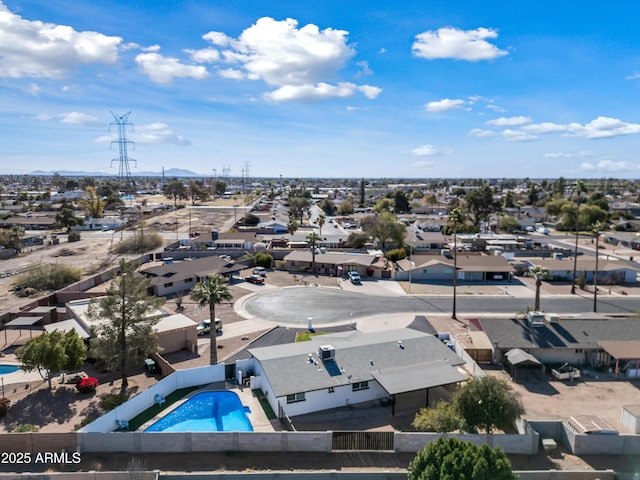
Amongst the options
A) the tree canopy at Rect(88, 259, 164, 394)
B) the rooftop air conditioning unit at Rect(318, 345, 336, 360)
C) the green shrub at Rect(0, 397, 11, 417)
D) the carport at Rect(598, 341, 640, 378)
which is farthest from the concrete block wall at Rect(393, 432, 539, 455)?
the green shrub at Rect(0, 397, 11, 417)

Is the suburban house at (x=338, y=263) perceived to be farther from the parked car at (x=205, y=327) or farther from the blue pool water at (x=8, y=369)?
the blue pool water at (x=8, y=369)

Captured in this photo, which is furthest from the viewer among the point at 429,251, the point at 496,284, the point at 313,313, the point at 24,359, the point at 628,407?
the point at 429,251

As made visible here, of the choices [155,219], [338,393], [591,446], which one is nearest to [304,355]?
[338,393]

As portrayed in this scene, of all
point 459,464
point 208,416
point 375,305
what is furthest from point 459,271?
point 459,464

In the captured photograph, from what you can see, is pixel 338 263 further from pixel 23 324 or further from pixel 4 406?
pixel 4 406

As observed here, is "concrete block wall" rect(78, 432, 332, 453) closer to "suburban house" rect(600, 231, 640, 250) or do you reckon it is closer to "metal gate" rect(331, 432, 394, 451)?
"metal gate" rect(331, 432, 394, 451)

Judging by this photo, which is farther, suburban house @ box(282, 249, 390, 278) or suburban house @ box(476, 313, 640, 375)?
suburban house @ box(282, 249, 390, 278)

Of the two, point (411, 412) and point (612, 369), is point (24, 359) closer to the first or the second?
point (411, 412)
